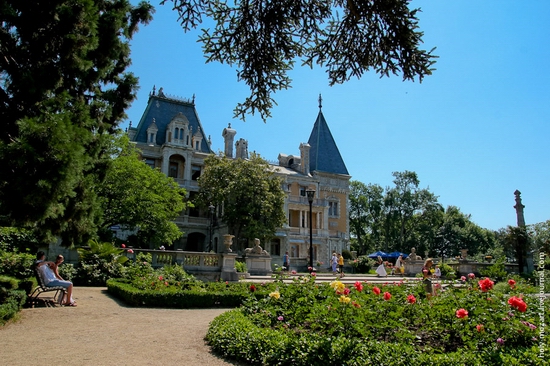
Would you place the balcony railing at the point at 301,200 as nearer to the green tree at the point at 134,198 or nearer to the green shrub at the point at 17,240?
the green tree at the point at 134,198

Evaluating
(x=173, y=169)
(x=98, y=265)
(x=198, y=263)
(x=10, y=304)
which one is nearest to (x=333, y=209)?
(x=173, y=169)

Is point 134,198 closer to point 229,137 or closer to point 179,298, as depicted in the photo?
point 179,298

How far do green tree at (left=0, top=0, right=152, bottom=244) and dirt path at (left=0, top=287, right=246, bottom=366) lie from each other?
2.08m

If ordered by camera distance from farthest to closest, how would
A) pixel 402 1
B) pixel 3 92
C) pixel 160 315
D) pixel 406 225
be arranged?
pixel 406 225 < pixel 160 315 < pixel 3 92 < pixel 402 1

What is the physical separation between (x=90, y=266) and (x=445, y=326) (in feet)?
46.4

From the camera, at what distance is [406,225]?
66250 mm

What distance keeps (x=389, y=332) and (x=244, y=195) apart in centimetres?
2905

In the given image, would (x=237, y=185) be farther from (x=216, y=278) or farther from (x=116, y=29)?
Answer: (x=116, y=29)

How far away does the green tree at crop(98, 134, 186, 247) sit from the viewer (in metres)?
25.4

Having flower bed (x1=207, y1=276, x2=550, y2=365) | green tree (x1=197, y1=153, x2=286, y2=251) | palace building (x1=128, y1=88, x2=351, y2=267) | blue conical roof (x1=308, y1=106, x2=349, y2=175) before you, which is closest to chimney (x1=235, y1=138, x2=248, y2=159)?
palace building (x1=128, y1=88, x2=351, y2=267)

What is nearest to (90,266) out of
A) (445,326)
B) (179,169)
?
(445,326)

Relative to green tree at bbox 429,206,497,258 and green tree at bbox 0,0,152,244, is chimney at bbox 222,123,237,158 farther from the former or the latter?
green tree at bbox 429,206,497,258

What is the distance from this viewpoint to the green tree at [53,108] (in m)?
7.48

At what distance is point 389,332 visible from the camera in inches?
220
